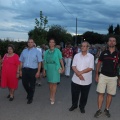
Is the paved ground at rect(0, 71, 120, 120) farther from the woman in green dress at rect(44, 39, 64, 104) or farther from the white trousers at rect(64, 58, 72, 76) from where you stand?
the white trousers at rect(64, 58, 72, 76)

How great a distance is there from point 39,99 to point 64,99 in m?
0.75

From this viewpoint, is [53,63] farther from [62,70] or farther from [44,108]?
[44,108]

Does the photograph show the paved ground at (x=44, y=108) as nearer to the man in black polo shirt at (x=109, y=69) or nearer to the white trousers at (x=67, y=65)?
the man in black polo shirt at (x=109, y=69)

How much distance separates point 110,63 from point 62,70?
1.73 metres

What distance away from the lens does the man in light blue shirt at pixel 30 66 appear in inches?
325

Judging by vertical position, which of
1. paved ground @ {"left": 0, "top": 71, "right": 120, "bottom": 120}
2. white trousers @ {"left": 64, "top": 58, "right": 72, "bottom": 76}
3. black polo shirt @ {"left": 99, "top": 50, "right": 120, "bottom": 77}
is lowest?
paved ground @ {"left": 0, "top": 71, "right": 120, "bottom": 120}

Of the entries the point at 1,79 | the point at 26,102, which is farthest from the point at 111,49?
the point at 1,79

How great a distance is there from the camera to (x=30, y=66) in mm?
8266

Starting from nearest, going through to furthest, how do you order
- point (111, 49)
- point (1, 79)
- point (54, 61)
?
point (111, 49) < point (54, 61) < point (1, 79)

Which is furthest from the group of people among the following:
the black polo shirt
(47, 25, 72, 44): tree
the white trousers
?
(47, 25, 72, 44): tree

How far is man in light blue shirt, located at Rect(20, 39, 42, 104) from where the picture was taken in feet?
27.1

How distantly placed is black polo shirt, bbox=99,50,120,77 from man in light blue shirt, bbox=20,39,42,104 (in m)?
2.12

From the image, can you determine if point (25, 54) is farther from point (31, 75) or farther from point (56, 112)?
point (56, 112)

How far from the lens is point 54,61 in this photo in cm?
806
